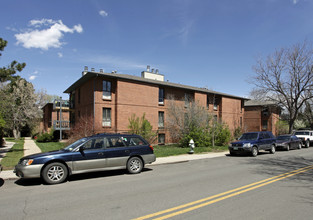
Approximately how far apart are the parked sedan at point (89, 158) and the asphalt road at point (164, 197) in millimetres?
416

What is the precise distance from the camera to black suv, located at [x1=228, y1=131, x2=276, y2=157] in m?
15.0

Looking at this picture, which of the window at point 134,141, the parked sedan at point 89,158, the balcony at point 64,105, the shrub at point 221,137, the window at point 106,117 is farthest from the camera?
the balcony at point 64,105

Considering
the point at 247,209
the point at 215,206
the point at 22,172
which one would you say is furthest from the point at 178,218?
the point at 22,172

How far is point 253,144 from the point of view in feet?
49.6

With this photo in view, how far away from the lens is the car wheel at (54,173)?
7.23m

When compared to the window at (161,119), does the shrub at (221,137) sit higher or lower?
lower

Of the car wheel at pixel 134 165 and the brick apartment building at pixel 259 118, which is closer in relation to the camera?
the car wheel at pixel 134 165

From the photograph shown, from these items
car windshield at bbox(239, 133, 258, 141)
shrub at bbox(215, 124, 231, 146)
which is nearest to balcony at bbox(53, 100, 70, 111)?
shrub at bbox(215, 124, 231, 146)

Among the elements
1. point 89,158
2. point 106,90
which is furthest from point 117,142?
point 106,90

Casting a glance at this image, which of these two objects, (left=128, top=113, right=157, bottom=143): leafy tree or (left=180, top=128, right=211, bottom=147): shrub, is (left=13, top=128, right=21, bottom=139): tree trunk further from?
(left=180, top=128, right=211, bottom=147): shrub

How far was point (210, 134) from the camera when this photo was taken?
71.7ft

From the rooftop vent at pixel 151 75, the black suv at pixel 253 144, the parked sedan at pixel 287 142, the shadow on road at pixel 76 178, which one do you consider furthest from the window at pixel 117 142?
the rooftop vent at pixel 151 75

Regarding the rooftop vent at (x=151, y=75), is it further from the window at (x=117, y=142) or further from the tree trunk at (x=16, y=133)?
the window at (x=117, y=142)

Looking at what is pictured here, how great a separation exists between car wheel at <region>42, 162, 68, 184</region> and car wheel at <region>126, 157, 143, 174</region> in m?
2.34
